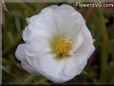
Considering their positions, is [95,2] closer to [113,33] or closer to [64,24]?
[64,24]

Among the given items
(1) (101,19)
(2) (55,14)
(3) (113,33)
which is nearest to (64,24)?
(2) (55,14)

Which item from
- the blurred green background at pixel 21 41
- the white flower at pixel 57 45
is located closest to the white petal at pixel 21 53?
the white flower at pixel 57 45

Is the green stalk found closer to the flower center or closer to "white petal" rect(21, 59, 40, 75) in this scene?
the flower center

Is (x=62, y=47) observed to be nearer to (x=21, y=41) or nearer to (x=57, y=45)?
(x=57, y=45)

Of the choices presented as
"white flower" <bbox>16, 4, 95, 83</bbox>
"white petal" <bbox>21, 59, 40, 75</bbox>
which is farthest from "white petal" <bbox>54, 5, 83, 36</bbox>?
"white petal" <bbox>21, 59, 40, 75</bbox>

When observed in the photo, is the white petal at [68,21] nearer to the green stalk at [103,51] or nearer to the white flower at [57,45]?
the white flower at [57,45]

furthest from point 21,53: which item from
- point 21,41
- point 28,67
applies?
point 21,41
